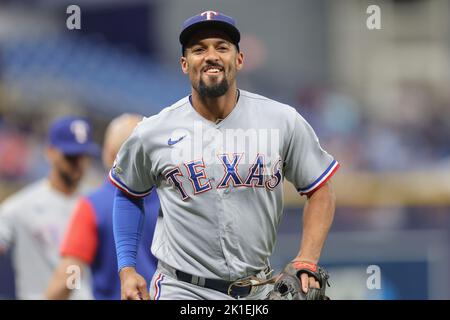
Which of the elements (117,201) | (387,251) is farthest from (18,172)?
(117,201)

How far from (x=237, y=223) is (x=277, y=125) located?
43cm

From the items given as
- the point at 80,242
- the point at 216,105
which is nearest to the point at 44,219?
the point at 80,242

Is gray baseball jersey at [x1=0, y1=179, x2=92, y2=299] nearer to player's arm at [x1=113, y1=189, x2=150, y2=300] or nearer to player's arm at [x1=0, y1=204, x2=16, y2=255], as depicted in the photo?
player's arm at [x1=0, y1=204, x2=16, y2=255]

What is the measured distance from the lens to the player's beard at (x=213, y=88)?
12.6ft

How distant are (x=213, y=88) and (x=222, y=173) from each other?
344 mm

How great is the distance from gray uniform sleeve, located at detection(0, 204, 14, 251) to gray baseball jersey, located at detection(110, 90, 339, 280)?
10.3ft

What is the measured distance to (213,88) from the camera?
385cm

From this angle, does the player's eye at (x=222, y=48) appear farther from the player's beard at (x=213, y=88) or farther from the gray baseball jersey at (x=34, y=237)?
the gray baseball jersey at (x=34, y=237)

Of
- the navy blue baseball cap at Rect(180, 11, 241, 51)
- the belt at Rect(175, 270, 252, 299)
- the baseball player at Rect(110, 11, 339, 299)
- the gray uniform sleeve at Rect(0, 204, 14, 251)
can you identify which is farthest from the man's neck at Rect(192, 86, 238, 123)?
the gray uniform sleeve at Rect(0, 204, 14, 251)

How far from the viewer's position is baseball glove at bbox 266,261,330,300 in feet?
12.5

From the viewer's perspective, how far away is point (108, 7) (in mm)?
19109

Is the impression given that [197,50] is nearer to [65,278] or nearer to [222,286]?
[222,286]

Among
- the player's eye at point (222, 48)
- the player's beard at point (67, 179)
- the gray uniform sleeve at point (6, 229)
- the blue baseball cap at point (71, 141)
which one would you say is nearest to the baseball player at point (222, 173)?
the player's eye at point (222, 48)
